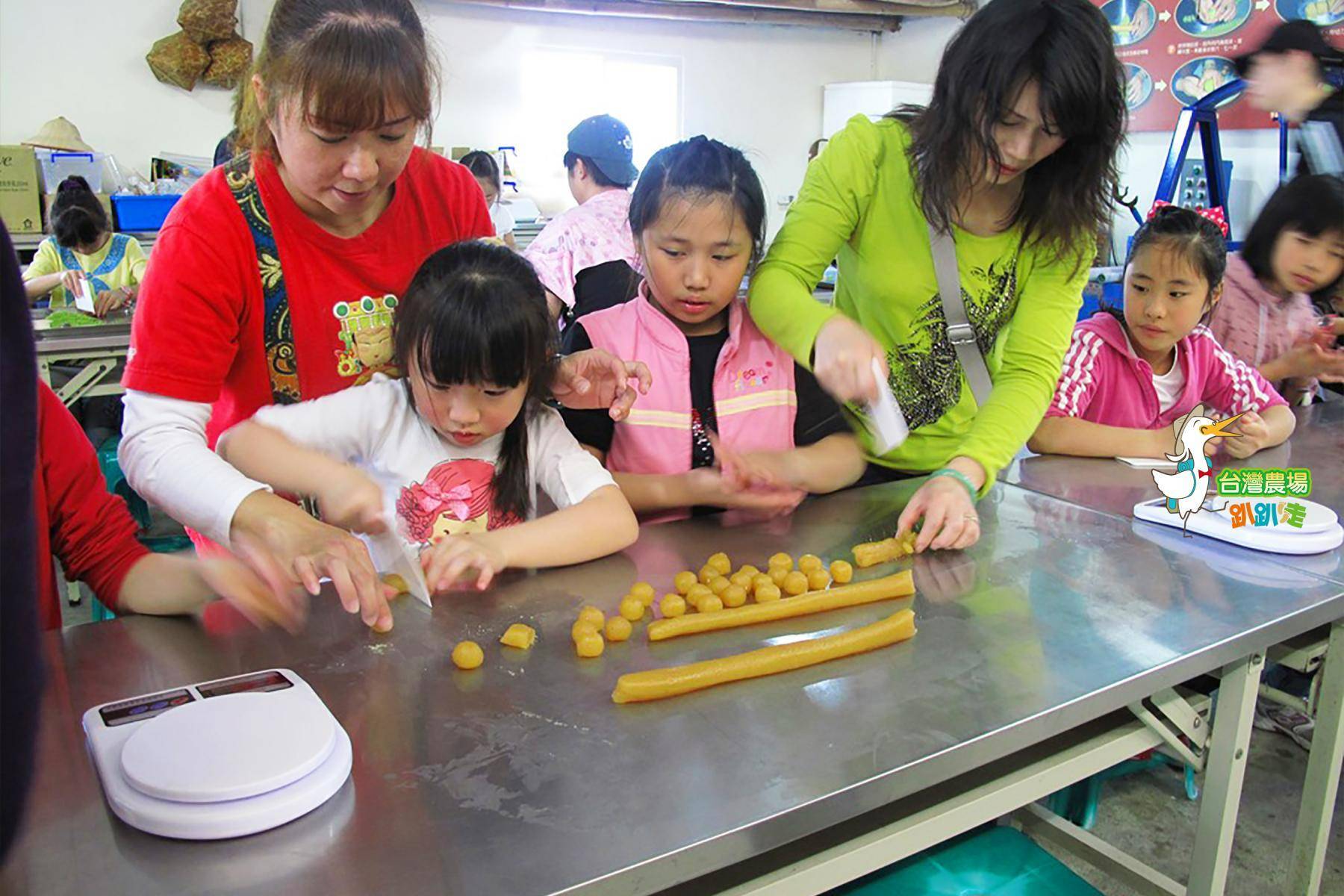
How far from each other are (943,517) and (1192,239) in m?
1.15

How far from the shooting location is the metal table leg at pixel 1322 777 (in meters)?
1.54

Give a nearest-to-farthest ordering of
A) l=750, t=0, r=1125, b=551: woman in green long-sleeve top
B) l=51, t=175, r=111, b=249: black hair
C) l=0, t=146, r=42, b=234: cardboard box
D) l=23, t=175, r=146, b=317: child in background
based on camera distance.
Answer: l=750, t=0, r=1125, b=551: woman in green long-sleeve top < l=23, t=175, r=146, b=317: child in background < l=51, t=175, r=111, b=249: black hair < l=0, t=146, r=42, b=234: cardboard box

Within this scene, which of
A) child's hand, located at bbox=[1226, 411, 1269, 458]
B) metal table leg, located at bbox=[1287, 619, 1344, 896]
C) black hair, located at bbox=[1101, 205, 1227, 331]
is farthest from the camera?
black hair, located at bbox=[1101, 205, 1227, 331]

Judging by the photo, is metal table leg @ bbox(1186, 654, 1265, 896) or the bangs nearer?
the bangs

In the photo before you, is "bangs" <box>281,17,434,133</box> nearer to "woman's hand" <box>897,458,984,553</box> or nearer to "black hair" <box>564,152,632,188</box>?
"woman's hand" <box>897,458,984,553</box>

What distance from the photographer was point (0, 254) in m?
0.38

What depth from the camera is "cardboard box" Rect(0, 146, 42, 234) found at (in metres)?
5.28

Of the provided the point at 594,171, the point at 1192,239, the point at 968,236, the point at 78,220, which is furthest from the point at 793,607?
the point at 78,220

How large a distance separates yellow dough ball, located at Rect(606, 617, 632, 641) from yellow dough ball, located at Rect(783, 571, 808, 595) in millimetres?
233

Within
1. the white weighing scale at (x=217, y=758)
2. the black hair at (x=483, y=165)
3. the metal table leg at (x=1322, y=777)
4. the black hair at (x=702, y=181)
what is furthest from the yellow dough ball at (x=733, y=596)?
the black hair at (x=483, y=165)

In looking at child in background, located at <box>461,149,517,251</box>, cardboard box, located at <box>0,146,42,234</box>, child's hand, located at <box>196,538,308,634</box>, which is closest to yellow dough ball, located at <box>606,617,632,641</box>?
child's hand, located at <box>196,538,308,634</box>

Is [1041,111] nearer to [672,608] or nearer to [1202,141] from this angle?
[672,608]

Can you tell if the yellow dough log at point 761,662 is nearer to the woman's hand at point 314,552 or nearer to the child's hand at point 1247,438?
the woman's hand at point 314,552

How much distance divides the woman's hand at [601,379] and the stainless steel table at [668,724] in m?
0.23
